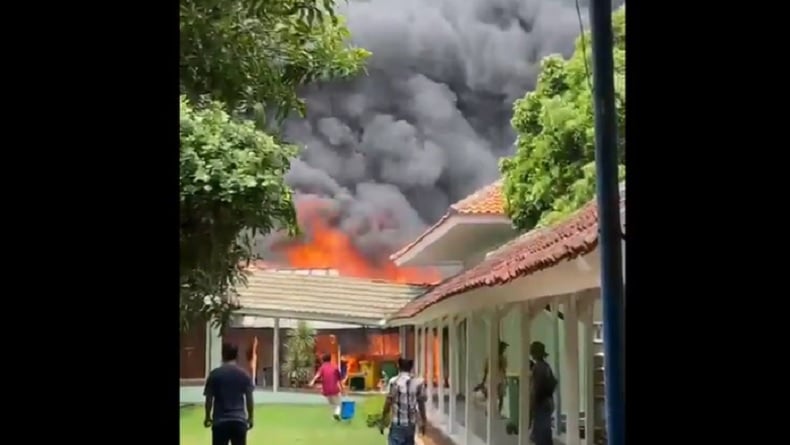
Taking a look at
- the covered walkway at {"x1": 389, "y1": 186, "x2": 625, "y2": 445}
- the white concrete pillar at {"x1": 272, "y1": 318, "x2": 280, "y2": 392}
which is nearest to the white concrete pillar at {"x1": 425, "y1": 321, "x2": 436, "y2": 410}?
the covered walkway at {"x1": 389, "y1": 186, "x2": 625, "y2": 445}

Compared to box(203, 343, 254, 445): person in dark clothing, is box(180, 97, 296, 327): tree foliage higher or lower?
higher

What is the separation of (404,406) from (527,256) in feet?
1.63

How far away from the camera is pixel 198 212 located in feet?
7.37

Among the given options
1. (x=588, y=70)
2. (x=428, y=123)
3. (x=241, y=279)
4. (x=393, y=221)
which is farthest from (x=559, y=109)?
(x=241, y=279)

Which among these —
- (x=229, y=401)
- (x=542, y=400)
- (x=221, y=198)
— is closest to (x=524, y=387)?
(x=542, y=400)

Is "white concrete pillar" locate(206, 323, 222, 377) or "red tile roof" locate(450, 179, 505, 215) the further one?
"red tile roof" locate(450, 179, 505, 215)

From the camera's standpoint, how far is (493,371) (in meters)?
2.70

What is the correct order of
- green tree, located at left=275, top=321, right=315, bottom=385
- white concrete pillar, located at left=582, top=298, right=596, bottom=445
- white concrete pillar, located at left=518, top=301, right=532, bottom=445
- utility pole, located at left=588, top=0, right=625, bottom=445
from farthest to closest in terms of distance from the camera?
white concrete pillar, located at left=518, top=301, right=532, bottom=445 < green tree, located at left=275, top=321, right=315, bottom=385 < white concrete pillar, located at left=582, top=298, right=596, bottom=445 < utility pole, located at left=588, top=0, right=625, bottom=445

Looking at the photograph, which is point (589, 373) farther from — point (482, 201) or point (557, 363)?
point (482, 201)

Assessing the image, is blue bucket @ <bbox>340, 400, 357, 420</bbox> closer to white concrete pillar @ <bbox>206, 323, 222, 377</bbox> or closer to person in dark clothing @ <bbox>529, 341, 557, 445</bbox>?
white concrete pillar @ <bbox>206, 323, 222, 377</bbox>

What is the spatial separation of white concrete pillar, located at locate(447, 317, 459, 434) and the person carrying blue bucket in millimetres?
77

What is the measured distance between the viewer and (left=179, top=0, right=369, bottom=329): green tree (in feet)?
7.34

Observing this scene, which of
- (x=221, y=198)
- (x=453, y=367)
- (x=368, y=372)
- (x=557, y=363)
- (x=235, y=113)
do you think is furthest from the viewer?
(x=453, y=367)

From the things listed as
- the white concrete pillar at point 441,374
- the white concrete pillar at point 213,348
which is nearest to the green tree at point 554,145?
the white concrete pillar at point 441,374
